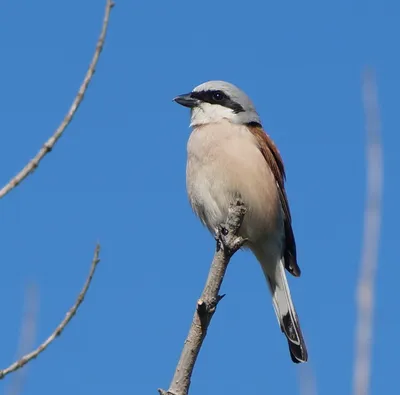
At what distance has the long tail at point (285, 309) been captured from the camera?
444 centimetres

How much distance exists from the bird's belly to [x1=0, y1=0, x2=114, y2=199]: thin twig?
2.36m

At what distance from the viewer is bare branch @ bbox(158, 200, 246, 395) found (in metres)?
2.80

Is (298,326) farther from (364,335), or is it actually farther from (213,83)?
(364,335)

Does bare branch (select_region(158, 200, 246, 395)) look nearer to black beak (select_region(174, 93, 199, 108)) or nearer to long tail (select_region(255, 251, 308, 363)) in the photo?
long tail (select_region(255, 251, 308, 363))

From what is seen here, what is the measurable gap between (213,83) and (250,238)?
1.11m

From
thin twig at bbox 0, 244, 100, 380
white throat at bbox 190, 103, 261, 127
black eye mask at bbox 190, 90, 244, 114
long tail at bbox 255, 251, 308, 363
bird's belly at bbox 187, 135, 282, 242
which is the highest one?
black eye mask at bbox 190, 90, 244, 114

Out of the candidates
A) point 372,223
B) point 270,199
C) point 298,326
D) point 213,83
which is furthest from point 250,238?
point 372,223

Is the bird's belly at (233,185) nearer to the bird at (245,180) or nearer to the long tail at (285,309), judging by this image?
the bird at (245,180)

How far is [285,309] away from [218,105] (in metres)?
1.42

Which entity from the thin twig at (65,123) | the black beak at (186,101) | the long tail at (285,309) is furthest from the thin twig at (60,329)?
the black beak at (186,101)

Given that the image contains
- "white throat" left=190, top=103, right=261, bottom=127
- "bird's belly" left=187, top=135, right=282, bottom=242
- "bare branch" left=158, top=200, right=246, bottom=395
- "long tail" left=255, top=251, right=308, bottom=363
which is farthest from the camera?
"white throat" left=190, top=103, right=261, bottom=127

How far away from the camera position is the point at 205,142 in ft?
16.1

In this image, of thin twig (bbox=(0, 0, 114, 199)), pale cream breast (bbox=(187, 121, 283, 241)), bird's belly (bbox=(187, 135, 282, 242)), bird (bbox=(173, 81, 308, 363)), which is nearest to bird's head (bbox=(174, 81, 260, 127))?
bird (bbox=(173, 81, 308, 363))

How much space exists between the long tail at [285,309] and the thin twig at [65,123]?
8.12 feet
